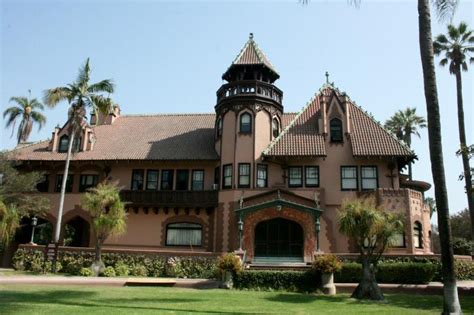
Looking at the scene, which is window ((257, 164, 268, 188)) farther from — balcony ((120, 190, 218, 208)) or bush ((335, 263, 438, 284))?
bush ((335, 263, 438, 284))

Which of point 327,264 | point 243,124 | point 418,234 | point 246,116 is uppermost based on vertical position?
point 246,116

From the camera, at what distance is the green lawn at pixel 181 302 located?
13789 millimetres

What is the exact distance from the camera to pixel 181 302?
1585 centimetres

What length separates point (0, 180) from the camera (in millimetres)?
31281

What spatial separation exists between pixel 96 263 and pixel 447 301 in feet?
66.8

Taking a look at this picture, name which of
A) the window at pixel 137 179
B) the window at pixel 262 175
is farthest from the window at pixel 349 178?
the window at pixel 137 179

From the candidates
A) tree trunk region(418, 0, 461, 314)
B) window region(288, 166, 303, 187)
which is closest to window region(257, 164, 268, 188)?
window region(288, 166, 303, 187)

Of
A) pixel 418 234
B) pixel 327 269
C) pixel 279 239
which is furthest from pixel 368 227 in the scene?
pixel 418 234

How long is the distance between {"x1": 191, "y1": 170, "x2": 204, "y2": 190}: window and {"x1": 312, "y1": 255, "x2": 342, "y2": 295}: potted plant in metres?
14.4

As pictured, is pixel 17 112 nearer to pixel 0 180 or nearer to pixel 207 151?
pixel 0 180

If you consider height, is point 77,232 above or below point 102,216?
A: below

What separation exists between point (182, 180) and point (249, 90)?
349 inches

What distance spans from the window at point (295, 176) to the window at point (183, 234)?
7828 millimetres

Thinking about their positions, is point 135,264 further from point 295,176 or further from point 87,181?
point 295,176
